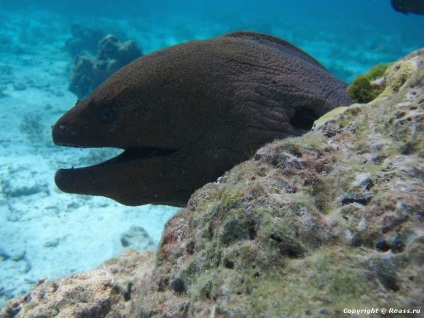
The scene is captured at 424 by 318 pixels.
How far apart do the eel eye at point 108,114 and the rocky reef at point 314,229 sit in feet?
3.10

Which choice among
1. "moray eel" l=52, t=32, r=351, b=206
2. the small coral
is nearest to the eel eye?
"moray eel" l=52, t=32, r=351, b=206

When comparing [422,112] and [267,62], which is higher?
[267,62]

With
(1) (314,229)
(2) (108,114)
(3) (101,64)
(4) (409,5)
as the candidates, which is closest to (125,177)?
(2) (108,114)

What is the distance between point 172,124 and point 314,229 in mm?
1493

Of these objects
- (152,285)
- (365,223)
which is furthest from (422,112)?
(152,285)

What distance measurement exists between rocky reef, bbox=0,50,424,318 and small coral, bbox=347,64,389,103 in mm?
690

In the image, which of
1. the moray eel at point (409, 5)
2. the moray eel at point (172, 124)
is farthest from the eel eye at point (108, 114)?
the moray eel at point (409, 5)

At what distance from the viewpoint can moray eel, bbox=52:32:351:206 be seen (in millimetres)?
2588

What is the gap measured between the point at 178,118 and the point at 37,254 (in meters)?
7.43

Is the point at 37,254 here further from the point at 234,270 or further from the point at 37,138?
the point at 234,270

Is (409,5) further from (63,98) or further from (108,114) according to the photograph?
(63,98)

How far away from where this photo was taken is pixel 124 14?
41.9 meters

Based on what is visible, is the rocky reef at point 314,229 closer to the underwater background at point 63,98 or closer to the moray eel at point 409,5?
the moray eel at point 409,5

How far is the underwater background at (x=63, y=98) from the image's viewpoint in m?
8.49
